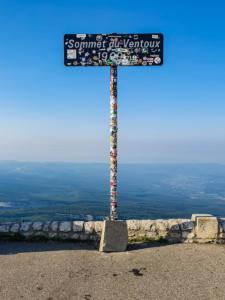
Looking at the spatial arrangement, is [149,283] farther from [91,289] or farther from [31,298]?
[31,298]

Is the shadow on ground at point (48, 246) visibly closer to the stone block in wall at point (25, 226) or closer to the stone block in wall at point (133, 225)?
the stone block in wall at point (25, 226)

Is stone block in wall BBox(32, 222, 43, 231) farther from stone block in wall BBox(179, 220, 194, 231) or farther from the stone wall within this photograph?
stone block in wall BBox(179, 220, 194, 231)

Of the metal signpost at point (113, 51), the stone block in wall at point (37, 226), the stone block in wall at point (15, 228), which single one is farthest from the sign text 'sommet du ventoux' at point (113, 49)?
the stone block in wall at point (15, 228)

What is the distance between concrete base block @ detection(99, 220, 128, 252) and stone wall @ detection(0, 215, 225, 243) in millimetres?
937

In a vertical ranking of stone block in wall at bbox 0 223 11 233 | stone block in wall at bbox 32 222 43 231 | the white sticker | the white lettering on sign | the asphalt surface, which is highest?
the white lettering on sign

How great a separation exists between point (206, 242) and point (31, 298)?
5874 millimetres

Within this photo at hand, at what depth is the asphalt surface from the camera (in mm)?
7422

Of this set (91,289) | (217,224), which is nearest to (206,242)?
(217,224)

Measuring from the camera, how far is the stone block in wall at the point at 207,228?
10.9m

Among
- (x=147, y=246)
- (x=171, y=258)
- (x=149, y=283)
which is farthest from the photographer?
(x=147, y=246)

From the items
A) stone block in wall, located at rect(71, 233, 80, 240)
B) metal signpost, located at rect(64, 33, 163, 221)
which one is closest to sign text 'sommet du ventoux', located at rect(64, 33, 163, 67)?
metal signpost, located at rect(64, 33, 163, 221)

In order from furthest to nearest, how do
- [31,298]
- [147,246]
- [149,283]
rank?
[147,246] < [149,283] < [31,298]

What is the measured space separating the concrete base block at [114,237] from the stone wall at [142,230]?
A: 3.07 ft

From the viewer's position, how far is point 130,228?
444 inches
